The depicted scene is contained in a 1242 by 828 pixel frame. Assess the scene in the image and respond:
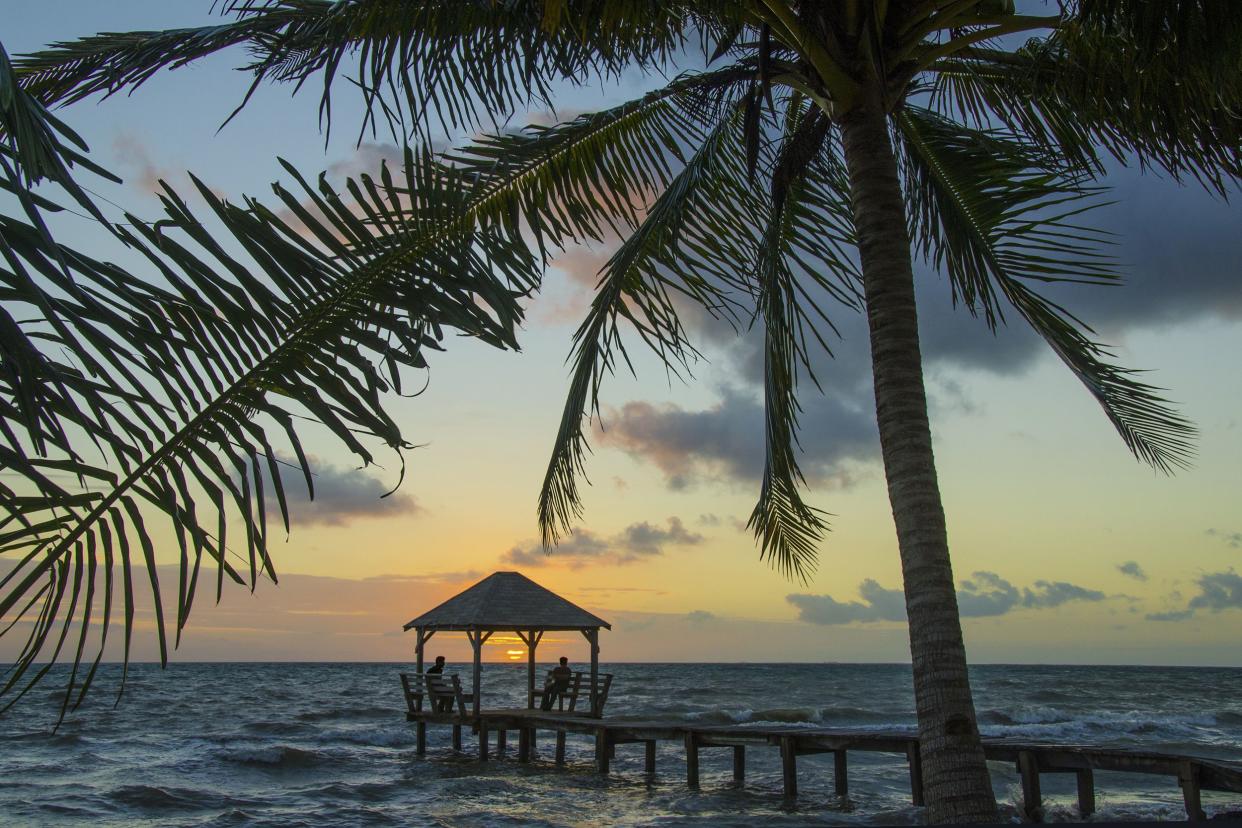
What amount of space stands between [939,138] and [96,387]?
777 cm

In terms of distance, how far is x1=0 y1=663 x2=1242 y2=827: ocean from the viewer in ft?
51.4

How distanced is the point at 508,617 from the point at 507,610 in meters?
0.21

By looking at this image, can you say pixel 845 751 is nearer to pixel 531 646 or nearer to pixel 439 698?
pixel 531 646

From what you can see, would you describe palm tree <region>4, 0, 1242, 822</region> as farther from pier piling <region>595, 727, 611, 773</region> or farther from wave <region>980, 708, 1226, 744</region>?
wave <region>980, 708, 1226, 744</region>

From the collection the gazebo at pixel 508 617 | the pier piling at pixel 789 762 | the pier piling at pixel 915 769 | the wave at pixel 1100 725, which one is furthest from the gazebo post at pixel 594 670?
the wave at pixel 1100 725

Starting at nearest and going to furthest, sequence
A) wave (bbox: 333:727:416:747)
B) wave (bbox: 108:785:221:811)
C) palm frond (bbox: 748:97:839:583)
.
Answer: palm frond (bbox: 748:97:839:583), wave (bbox: 108:785:221:811), wave (bbox: 333:727:416:747)

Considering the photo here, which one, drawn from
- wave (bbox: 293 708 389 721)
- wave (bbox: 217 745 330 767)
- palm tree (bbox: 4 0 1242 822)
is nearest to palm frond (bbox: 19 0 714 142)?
palm tree (bbox: 4 0 1242 822)

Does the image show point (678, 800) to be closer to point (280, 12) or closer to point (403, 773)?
point (403, 773)

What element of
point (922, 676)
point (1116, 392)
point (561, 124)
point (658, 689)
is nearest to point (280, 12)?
point (561, 124)

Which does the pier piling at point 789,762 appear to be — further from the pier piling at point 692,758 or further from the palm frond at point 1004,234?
the palm frond at point 1004,234

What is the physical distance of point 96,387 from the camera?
5.53 ft

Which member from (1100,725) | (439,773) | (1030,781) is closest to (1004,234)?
(1030,781)

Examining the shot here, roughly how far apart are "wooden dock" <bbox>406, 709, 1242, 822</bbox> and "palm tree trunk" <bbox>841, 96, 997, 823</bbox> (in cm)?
541

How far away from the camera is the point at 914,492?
16.4ft
